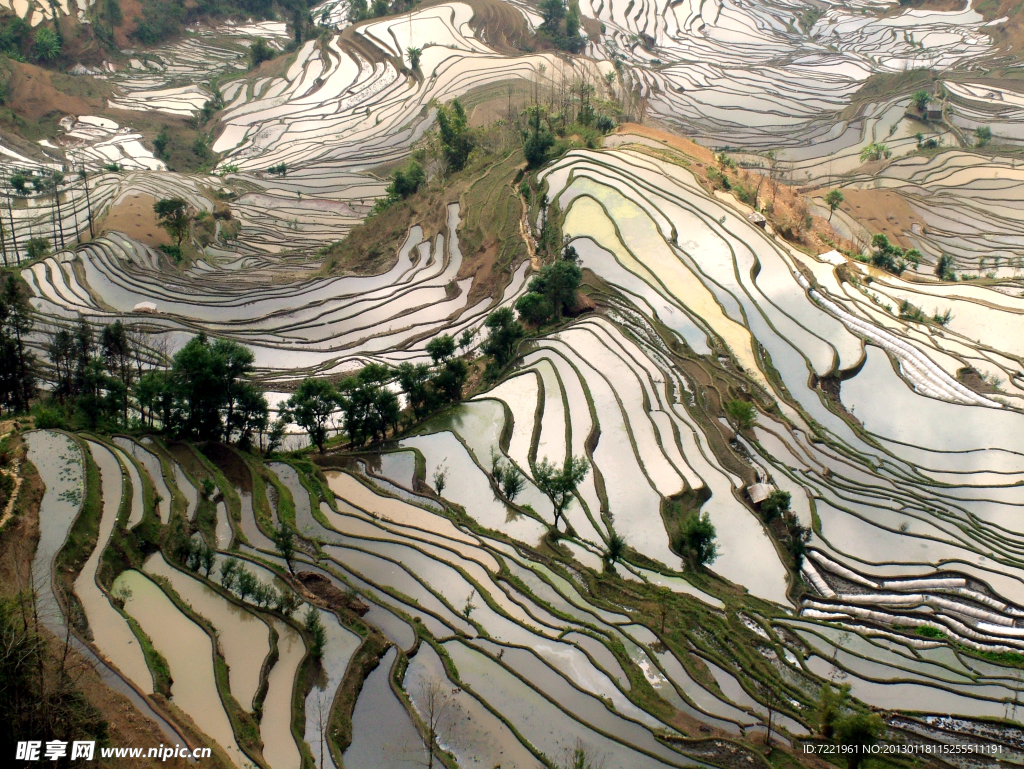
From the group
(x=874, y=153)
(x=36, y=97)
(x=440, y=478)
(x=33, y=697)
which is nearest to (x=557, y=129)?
(x=874, y=153)

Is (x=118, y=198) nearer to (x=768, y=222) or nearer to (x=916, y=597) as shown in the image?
(x=768, y=222)

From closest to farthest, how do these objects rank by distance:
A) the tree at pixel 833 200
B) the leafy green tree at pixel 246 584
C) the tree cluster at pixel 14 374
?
the leafy green tree at pixel 246 584 → the tree cluster at pixel 14 374 → the tree at pixel 833 200


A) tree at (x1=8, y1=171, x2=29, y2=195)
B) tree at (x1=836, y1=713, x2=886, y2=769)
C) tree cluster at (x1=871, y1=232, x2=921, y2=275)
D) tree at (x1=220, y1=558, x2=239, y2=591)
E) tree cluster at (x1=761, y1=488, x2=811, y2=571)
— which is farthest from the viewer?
tree at (x1=8, y1=171, x2=29, y2=195)

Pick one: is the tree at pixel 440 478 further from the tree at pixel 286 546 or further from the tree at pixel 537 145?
the tree at pixel 537 145

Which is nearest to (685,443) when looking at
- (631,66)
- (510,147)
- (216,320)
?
(216,320)

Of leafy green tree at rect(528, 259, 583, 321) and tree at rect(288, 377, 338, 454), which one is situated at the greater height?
leafy green tree at rect(528, 259, 583, 321)

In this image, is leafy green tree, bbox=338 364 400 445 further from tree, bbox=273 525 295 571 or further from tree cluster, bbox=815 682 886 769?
tree cluster, bbox=815 682 886 769

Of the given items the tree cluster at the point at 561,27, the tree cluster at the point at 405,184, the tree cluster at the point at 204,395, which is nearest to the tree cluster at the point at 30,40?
the tree cluster at the point at 561,27

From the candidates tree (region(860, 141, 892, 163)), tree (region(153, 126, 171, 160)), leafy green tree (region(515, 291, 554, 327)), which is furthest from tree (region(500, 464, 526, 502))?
tree (region(153, 126, 171, 160))
